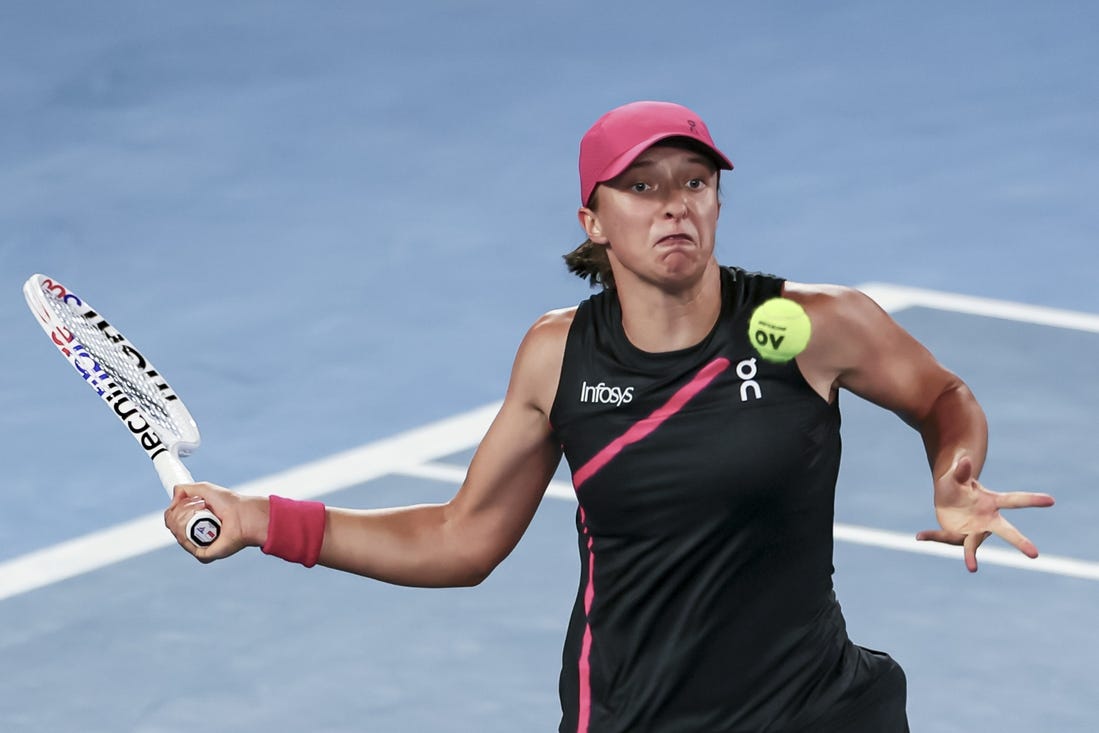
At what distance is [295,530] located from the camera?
4.96 m

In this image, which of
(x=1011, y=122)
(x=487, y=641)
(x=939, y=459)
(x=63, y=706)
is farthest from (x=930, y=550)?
(x=1011, y=122)

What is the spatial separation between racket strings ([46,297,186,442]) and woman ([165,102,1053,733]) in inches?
44.4

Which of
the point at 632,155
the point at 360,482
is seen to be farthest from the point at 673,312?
the point at 360,482

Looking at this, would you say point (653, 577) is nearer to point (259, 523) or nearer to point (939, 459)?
point (939, 459)

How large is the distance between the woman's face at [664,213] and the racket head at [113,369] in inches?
52.5

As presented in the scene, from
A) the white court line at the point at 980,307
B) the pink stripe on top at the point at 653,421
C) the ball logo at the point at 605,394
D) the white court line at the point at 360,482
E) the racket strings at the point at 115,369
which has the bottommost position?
the pink stripe on top at the point at 653,421

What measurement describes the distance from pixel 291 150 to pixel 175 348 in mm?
2856

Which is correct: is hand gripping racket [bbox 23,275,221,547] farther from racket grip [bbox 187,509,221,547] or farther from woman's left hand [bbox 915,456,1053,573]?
woman's left hand [bbox 915,456,1053,573]

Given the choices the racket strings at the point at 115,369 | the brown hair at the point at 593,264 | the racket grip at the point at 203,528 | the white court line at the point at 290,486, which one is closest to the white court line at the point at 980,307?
the white court line at the point at 290,486

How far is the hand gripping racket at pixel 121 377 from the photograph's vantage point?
5434 mm

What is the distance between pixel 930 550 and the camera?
8.00m

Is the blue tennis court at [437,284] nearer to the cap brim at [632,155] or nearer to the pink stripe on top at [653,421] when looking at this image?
the pink stripe on top at [653,421]

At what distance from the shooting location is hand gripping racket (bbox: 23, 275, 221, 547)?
5.43 m

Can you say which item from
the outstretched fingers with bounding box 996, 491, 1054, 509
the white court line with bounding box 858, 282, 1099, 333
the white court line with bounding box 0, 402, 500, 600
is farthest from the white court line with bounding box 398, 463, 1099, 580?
the outstretched fingers with bounding box 996, 491, 1054, 509
